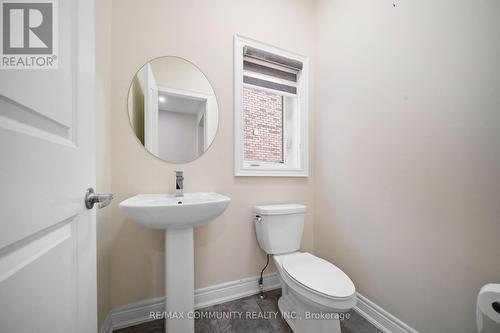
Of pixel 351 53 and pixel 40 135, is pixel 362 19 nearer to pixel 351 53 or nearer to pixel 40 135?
pixel 351 53

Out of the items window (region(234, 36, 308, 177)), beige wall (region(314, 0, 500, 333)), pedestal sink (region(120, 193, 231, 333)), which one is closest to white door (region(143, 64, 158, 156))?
pedestal sink (region(120, 193, 231, 333))

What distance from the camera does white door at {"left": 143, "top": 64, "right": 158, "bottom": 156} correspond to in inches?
52.2

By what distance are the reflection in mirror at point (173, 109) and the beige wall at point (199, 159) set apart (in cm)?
5

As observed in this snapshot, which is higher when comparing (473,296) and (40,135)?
(40,135)

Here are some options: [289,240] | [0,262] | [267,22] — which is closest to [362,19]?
[267,22]

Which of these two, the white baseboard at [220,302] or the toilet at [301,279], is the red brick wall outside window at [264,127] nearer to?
the toilet at [301,279]

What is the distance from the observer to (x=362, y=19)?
141 centimetres

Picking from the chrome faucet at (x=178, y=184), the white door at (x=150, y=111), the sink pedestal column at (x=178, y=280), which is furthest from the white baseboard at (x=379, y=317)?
the white door at (x=150, y=111)

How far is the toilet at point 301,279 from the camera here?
0.95m

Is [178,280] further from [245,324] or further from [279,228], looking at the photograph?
[279,228]

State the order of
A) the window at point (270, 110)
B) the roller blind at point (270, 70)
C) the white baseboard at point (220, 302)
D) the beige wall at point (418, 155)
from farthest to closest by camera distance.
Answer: the roller blind at point (270, 70), the window at point (270, 110), the white baseboard at point (220, 302), the beige wall at point (418, 155)

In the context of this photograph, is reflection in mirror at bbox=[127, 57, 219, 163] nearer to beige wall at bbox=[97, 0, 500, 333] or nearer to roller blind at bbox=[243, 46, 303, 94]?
beige wall at bbox=[97, 0, 500, 333]

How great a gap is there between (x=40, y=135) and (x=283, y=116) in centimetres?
194

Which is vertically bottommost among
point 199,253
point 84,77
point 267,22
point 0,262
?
point 199,253
